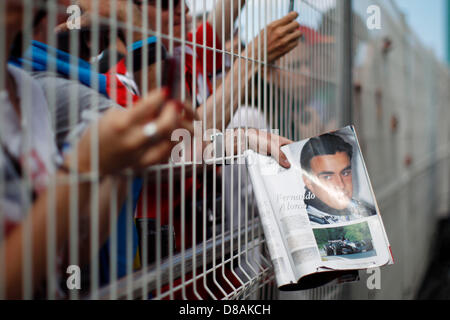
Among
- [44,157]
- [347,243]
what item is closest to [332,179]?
[347,243]

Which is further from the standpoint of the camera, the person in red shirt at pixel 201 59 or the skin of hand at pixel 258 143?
the skin of hand at pixel 258 143

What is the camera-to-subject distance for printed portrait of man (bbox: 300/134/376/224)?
2.72 feet

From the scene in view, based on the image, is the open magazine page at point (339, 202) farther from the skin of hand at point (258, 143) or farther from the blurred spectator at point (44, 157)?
the blurred spectator at point (44, 157)

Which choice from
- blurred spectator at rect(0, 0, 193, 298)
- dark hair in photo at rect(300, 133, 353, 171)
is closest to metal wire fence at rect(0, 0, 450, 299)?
blurred spectator at rect(0, 0, 193, 298)

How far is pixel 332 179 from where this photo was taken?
842 millimetres

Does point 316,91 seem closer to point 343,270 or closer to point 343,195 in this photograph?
point 343,195

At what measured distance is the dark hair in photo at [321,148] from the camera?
0.85 m

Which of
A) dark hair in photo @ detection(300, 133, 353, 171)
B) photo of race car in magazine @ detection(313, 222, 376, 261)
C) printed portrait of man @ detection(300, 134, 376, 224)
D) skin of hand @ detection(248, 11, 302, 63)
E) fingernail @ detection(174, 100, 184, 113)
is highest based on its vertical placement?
skin of hand @ detection(248, 11, 302, 63)

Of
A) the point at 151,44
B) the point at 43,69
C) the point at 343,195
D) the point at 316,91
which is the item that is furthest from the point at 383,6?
the point at 43,69

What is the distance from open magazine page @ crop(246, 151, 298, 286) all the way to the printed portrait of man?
80 millimetres

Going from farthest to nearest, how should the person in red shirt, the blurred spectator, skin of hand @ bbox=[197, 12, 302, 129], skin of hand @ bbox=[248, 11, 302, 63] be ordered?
1. skin of hand @ bbox=[248, 11, 302, 63]
2. skin of hand @ bbox=[197, 12, 302, 129]
3. the person in red shirt
4. the blurred spectator

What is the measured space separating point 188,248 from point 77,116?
0.38 m

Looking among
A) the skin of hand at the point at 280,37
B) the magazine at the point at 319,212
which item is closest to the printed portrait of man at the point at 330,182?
the magazine at the point at 319,212

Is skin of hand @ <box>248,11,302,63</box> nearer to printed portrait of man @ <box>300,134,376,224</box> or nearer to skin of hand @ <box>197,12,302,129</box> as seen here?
skin of hand @ <box>197,12,302,129</box>
